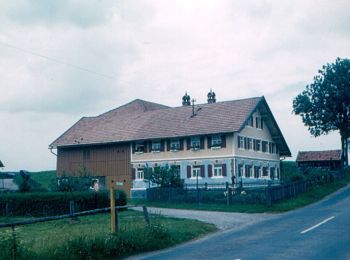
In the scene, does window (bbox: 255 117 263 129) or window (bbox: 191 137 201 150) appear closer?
window (bbox: 191 137 201 150)

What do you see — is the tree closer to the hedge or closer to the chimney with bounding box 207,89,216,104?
the chimney with bounding box 207,89,216,104

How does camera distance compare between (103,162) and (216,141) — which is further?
(103,162)

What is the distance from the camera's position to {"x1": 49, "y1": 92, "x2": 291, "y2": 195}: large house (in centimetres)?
4350

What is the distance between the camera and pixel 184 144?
4538 centimetres

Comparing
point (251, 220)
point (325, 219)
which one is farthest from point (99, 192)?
point (325, 219)

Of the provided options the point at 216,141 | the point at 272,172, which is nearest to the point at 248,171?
the point at 216,141

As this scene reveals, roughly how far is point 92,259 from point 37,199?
62.9ft

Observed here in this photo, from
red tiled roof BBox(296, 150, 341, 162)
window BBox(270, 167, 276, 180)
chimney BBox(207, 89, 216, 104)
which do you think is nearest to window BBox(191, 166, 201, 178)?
window BBox(270, 167, 276, 180)

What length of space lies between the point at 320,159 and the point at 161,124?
118 feet

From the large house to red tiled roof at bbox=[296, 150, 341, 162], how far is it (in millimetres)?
21139

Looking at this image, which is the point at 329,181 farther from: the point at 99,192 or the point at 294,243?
the point at 294,243

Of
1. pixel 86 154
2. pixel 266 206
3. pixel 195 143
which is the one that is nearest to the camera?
pixel 266 206

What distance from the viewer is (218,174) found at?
142 feet

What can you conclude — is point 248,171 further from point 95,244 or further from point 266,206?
point 95,244
